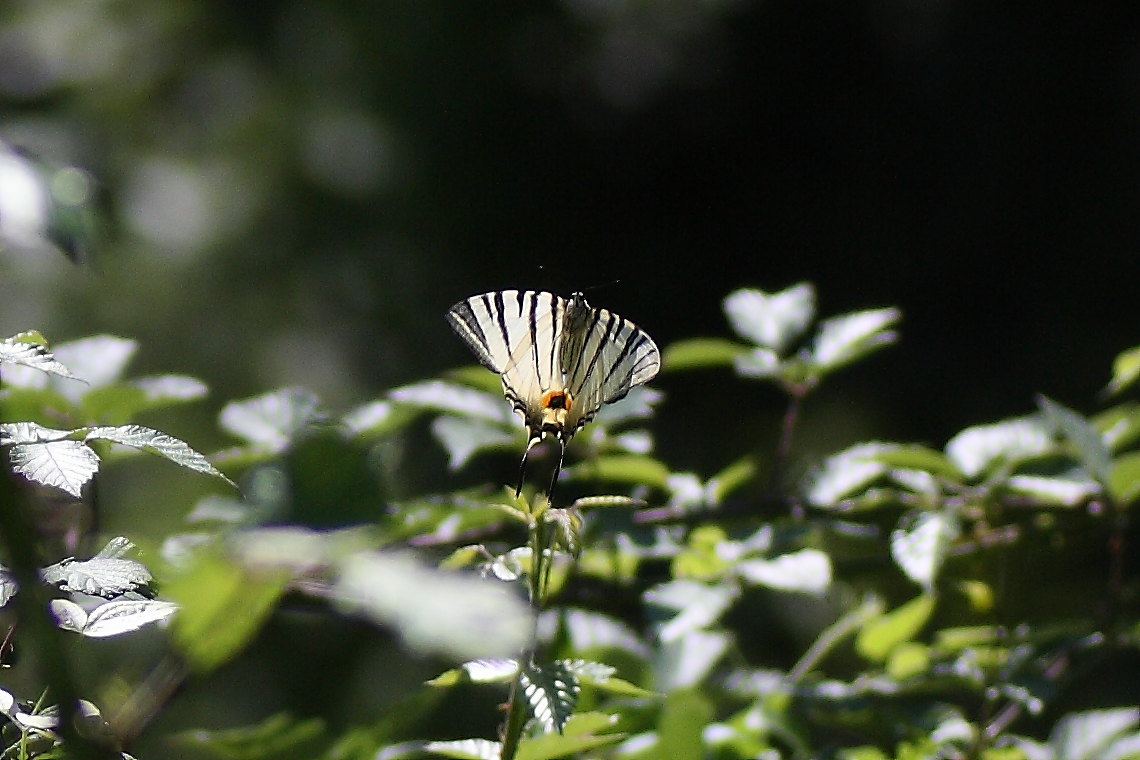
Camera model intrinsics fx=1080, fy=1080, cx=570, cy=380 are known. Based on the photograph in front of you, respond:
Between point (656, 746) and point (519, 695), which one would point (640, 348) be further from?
point (519, 695)

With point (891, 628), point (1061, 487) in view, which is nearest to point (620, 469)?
point (891, 628)

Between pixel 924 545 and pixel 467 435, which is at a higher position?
pixel 467 435

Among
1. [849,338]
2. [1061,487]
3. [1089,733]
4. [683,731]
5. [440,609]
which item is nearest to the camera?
[440,609]

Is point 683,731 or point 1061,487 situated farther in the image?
point 1061,487

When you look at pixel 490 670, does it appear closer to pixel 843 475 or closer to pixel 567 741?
pixel 567 741

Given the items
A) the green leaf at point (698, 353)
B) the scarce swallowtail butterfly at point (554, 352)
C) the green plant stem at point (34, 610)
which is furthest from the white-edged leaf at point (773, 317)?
the green plant stem at point (34, 610)

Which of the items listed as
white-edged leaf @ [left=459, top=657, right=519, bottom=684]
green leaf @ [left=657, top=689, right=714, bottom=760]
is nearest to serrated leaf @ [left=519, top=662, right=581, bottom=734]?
white-edged leaf @ [left=459, top=657, right=519, bottom=684]

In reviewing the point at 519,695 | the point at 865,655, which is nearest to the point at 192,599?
the point at 519,695
